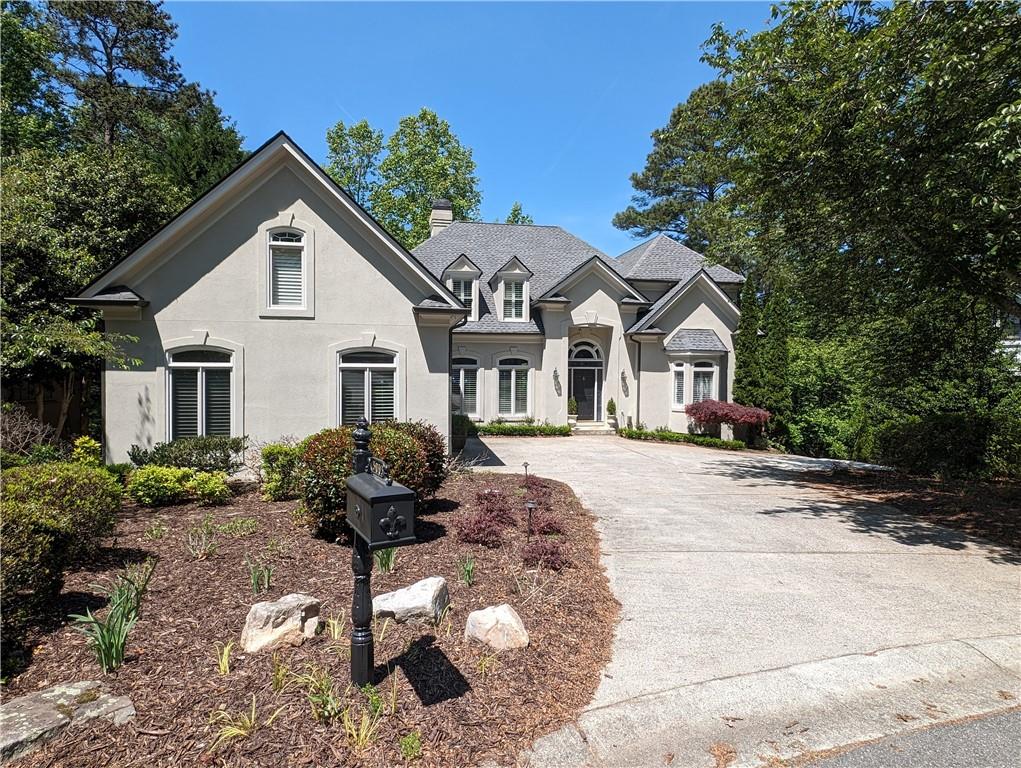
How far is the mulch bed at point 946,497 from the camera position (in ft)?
27.0

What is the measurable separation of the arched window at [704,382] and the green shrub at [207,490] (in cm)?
Result: 1688

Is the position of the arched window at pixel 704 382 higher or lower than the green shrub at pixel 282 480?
higher

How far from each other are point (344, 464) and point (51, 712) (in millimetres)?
3334

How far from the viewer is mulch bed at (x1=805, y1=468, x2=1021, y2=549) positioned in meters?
8.23

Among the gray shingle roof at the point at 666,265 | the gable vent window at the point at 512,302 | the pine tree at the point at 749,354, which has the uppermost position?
the gray shingle roof at the point at 666,265

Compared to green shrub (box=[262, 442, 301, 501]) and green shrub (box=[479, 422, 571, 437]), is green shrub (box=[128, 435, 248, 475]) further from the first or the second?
green shrub (box=[479, 422, 571, 437])

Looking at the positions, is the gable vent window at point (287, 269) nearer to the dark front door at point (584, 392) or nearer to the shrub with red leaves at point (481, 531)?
the shrub with red leaves at point (481, 531)

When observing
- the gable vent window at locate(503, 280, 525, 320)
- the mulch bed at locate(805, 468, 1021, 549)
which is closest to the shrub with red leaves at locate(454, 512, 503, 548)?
the mulch bed at locate(805, 468, 1021, 549)

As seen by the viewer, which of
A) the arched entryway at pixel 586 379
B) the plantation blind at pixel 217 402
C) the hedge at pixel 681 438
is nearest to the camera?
the plantation blind at pixel 217 402

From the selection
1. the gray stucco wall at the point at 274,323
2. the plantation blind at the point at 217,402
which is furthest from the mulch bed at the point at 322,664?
the gray stucco wall at the point at 274,323

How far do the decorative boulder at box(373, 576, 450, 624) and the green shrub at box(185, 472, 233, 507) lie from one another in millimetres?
5223

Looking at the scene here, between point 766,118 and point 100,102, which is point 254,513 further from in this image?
point 100,102

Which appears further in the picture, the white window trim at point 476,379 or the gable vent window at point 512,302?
the gable vent window at point 512,302

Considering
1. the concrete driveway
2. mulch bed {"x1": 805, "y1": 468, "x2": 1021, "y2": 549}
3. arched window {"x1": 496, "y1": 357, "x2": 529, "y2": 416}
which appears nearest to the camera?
the concrete driveway
